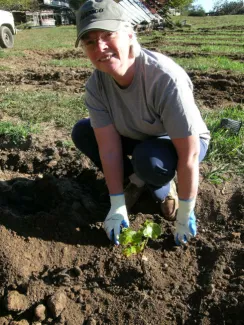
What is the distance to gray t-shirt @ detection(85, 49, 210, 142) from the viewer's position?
1.77m

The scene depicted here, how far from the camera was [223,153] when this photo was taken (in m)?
3.01

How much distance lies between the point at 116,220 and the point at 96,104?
2.14 ft

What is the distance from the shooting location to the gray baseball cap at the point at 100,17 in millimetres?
1675

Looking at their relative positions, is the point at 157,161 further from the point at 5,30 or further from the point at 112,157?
the point at 5,30

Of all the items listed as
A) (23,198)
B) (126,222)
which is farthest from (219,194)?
(23,198)

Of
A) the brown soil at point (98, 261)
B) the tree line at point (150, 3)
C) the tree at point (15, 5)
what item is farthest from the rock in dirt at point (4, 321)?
the tree at point (15, 5)

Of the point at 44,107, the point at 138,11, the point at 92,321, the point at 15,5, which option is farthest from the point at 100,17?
the point at 15,5

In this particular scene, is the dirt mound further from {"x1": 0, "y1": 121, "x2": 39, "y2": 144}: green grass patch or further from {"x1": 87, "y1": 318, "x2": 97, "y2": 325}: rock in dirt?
{"x1": 0, "y1": 121, "x2": 39, "y2": 144}: green grass patch

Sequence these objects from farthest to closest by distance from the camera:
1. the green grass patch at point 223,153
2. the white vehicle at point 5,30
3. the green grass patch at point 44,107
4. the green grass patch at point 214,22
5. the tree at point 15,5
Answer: the tree at point 15,5 < the green grass patch at point 214,22 < the white vehicle at point 5,30 < the green grass patch at point 44,107 < the green grass patch at point 223,153

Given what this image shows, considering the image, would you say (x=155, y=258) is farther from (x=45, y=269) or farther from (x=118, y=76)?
(x=118, y=76)

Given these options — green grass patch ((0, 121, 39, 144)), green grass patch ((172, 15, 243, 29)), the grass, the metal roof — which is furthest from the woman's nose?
green grass patch ((172, 15, 243, 29))

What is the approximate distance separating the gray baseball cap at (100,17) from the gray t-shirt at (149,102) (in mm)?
242

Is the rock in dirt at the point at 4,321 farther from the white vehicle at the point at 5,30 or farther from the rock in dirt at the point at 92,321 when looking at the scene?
the white vehicle at the point at 5,30

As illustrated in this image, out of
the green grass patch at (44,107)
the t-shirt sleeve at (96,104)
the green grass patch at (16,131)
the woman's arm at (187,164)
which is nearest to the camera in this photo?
the woman's arm at (187,164)
